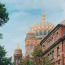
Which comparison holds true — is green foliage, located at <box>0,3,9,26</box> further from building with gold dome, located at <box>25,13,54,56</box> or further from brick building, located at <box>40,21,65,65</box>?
building with gold dome, located at <box>25,13,54,56</box>

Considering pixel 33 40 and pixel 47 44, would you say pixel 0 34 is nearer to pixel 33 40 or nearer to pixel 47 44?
pixel 47 44

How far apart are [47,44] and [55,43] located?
28.9 feet

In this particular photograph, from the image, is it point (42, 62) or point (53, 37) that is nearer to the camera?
point (42, 62)

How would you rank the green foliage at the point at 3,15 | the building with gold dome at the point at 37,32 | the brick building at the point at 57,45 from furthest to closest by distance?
the building with gold dome at the point at 37,32 < the brick building at the point at 57,45 < the green foliage at the point at 3,15

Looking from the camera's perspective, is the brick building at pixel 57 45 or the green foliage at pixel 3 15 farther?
the brick building at pixel 57 45

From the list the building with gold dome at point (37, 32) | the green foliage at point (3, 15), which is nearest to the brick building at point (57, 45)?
the green foliage at point (3, 15)

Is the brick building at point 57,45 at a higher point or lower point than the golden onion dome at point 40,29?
lower

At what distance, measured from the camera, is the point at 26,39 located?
430 ft

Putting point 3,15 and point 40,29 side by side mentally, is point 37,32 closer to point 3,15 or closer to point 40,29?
point 40,29

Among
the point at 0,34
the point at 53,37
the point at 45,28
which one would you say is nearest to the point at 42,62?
the point at 53,37

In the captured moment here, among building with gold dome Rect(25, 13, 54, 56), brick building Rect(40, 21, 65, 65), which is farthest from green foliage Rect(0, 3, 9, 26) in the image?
building with gold dome Rect(25, 13, 54, 56)

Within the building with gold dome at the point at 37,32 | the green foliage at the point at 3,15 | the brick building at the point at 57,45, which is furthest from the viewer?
the building with gold dome at the point at 37,32

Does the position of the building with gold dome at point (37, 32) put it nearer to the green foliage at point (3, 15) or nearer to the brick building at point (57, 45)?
the brick building at point (57, 45)

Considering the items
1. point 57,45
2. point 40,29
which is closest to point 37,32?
point 40,29
